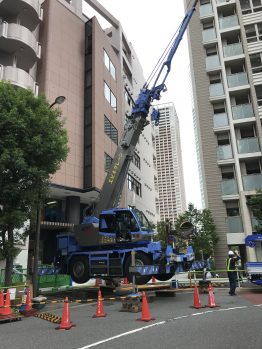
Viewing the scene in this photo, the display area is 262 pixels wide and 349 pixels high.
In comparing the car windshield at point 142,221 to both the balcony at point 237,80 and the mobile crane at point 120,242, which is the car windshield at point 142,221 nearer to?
the mobile crane at point 120,242

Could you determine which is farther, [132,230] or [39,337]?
[132,230]

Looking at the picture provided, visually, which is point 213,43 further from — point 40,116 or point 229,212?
point 40,116

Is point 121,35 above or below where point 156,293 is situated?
above

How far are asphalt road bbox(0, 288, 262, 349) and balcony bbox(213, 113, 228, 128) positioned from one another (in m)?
19.9

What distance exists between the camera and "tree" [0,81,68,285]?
1219 centimetres

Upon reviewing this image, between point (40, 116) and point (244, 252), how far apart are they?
64.9 ft

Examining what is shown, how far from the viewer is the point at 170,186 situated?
15000 centimetres

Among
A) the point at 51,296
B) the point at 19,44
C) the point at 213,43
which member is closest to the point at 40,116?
the point at 51,296

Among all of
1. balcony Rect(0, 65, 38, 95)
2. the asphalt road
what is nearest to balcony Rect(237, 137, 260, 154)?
balcony Rect(0, 65, 38, 95)

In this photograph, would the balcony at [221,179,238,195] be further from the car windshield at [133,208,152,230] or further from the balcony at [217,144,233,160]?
the car windshield at [133,208,152,230]

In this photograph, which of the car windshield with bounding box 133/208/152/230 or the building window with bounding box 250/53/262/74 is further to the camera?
the building window with bounding box 250/53/262/74

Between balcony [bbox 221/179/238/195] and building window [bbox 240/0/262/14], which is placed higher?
building window [bbox 240/0/262/14]

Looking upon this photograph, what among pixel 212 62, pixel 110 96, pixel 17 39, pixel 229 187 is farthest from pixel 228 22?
pixel 17 39

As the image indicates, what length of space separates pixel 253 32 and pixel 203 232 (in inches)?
739
